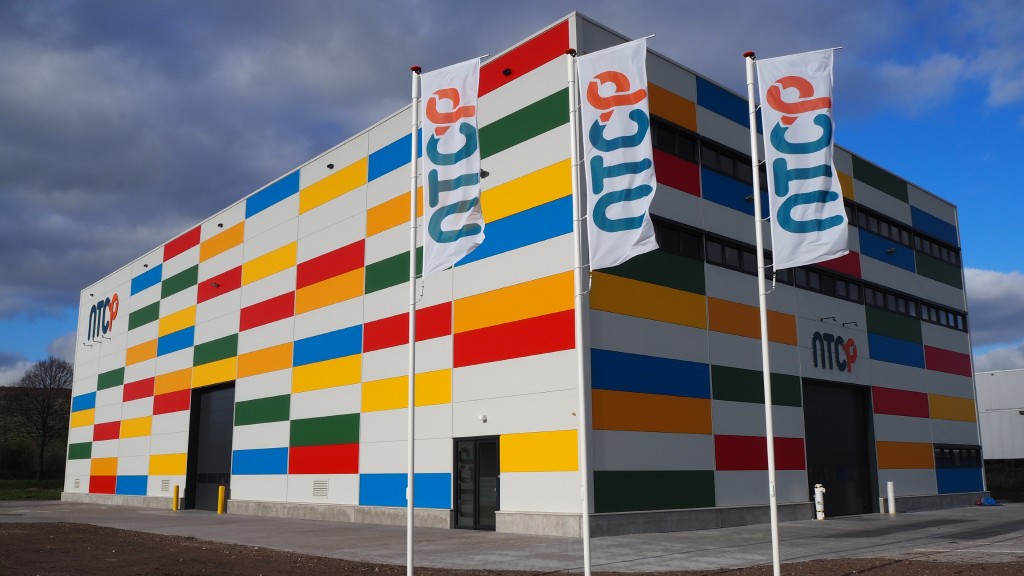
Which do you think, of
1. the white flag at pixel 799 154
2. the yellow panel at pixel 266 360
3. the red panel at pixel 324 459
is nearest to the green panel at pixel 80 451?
the yellow panel at pixel 266 360

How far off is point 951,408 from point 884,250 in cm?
786

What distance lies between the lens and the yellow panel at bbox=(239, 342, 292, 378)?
3055cm

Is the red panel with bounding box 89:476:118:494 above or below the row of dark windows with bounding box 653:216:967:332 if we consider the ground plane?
below

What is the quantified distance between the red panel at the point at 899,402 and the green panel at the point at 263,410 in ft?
70.8

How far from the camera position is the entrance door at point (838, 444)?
27.2 metres

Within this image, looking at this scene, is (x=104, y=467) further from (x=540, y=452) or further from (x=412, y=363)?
(x=412, y=363)

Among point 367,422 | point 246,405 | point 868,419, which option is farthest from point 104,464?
point 868,419

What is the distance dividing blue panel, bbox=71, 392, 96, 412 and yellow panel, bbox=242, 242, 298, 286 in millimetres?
18037

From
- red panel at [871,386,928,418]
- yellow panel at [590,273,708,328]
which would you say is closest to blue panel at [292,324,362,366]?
yellow panel at [590,273,708,328]

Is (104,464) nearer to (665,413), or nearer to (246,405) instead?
(246,405)

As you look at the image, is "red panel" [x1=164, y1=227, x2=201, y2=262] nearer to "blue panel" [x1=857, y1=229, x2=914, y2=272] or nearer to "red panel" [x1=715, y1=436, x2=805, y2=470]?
"red panel" [x1=715, y1=436, x2=805, y2=470]

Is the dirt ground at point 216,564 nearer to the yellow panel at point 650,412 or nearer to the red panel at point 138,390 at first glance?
the yellow panel at point 650,412

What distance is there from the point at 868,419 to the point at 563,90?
56.7 feet

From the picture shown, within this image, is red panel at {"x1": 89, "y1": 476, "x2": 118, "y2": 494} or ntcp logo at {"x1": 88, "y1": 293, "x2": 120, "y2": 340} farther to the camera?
ntcp logo at {"x1": 88, "y1": 293, "x2": 120, "y2": 340}
